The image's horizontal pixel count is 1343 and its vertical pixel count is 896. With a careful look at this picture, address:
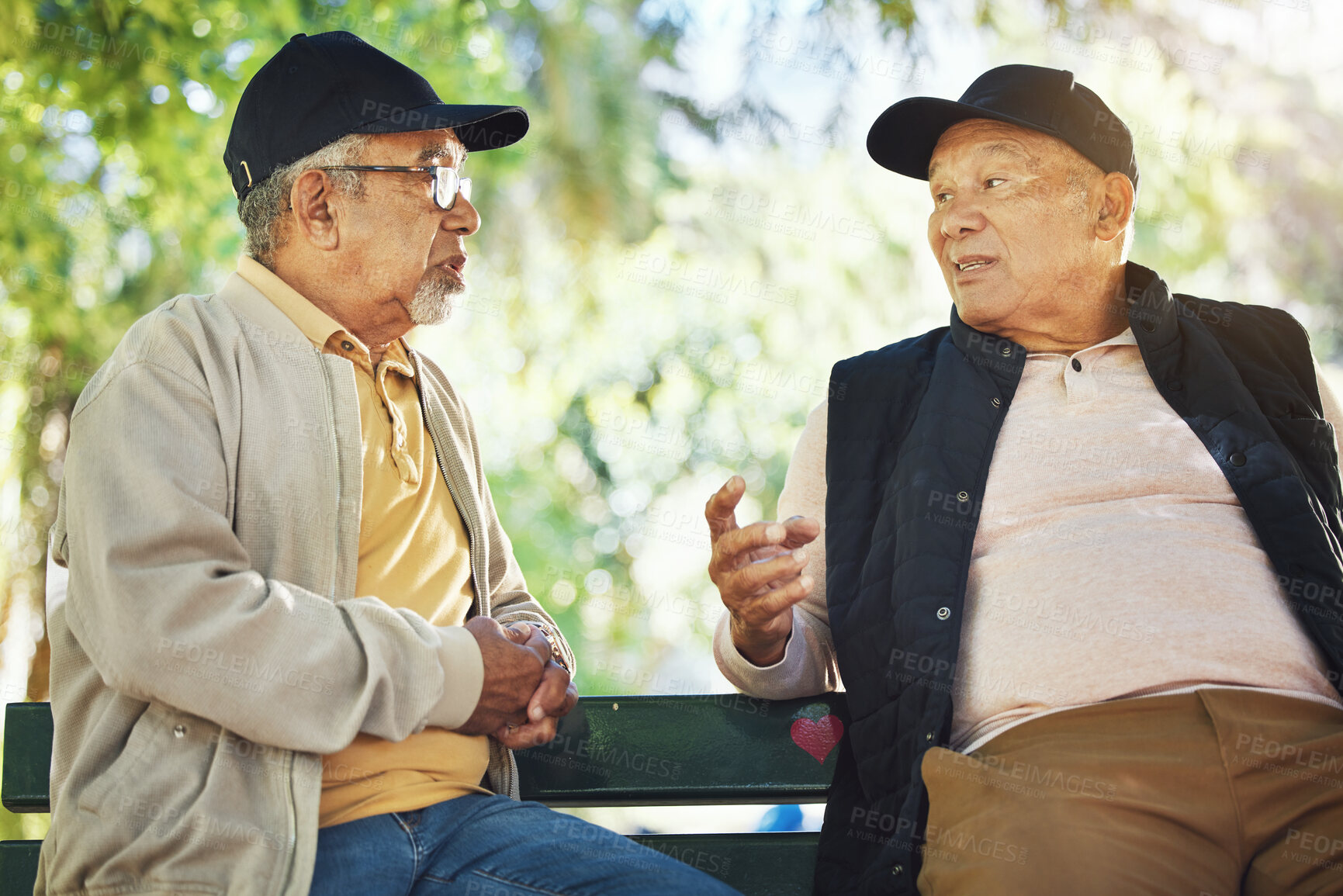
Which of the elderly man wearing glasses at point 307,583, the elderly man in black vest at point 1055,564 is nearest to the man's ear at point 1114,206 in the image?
the elderly man in black vest at point 1055,564

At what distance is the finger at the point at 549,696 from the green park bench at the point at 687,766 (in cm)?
25

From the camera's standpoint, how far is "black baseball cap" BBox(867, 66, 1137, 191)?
280 cm

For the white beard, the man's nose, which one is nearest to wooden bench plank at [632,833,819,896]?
the white beard

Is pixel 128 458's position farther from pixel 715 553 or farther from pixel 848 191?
pixel 848 191

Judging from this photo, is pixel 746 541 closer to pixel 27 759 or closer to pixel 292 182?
pixel 292 182

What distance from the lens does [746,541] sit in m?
2.09

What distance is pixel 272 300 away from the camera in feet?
7.64

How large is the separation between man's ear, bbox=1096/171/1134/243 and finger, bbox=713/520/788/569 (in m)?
1.42

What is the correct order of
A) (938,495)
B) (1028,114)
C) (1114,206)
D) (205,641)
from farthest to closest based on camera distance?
(1114,206), (1028,114), (938,495), (205,641)

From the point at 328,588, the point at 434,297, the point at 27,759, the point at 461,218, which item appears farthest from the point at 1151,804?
the point at 27,759

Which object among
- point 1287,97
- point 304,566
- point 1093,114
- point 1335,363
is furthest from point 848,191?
point 304,566

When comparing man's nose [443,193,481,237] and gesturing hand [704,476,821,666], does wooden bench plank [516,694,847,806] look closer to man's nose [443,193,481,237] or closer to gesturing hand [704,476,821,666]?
gesturing hand [704,476,821,666]

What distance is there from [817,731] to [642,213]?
7.05 meters

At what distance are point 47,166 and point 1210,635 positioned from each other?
583 centimetres
